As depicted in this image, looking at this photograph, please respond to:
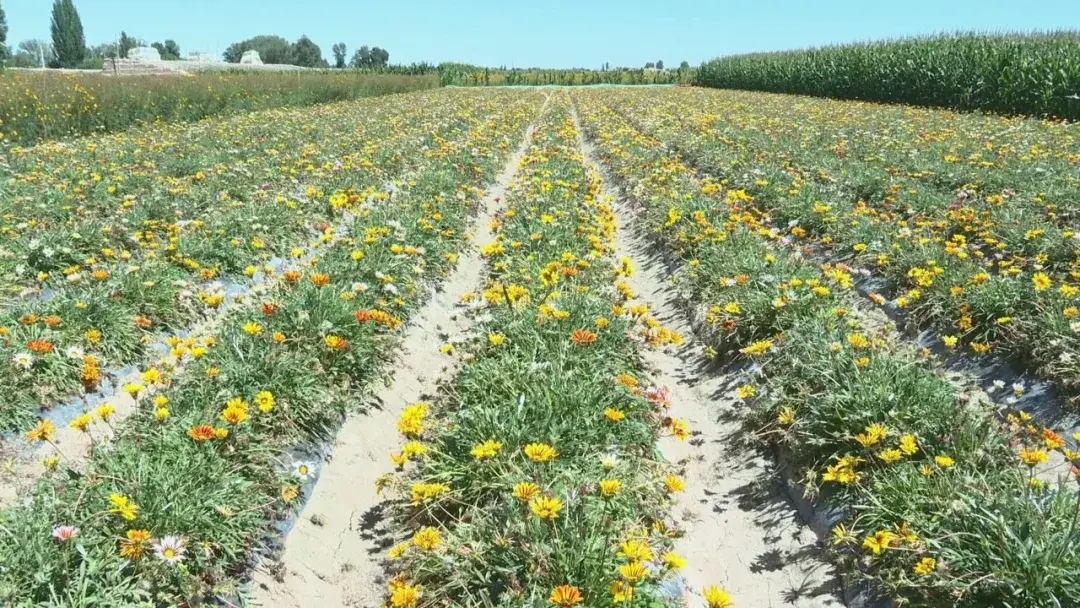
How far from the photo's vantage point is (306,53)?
441 ft

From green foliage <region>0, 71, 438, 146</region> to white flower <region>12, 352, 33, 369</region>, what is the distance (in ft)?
41.6

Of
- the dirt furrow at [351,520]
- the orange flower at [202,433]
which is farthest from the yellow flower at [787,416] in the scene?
the orange flower at [202,433]

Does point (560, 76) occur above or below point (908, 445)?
above

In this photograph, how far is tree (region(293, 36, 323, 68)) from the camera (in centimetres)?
13175

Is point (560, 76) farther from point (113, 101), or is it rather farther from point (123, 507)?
point (123, 507)

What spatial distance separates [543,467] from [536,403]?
55 cm

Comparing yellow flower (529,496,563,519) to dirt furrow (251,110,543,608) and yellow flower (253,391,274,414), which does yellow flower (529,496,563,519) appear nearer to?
dirt furrow (251,110,543,608)

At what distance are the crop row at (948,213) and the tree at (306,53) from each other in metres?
133

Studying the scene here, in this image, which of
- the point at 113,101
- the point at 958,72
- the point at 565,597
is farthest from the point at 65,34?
the point at 565,597

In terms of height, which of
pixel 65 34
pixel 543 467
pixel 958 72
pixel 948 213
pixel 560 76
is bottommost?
pixel 543 467

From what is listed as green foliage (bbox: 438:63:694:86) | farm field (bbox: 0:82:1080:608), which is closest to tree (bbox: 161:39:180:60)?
green foliage (bbox: 438:63:694:86)

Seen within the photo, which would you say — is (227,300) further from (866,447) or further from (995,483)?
(995,483)

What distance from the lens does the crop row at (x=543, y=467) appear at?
281cm

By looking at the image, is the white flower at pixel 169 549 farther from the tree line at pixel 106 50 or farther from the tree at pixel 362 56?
the tree at pixel 362 56
